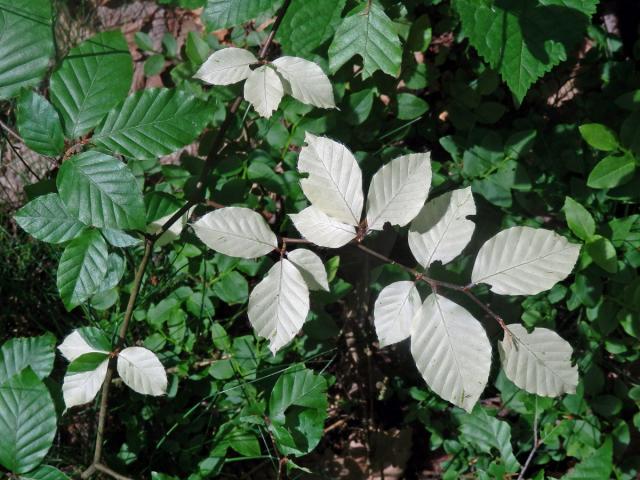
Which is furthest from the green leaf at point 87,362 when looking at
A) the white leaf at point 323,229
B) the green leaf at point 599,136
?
the green leaf at point 599,136

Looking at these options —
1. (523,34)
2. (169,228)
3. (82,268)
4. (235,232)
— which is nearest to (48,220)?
(82,268)

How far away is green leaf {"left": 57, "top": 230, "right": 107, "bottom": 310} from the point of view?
117 centimetres

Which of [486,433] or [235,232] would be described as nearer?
[235,232]

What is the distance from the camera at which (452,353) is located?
3.14ft

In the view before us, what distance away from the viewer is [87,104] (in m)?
1.11

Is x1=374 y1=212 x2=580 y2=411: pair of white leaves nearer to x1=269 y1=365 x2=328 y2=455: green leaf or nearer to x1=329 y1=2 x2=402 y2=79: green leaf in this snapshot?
x1=329 y1=2 x2=402 y2=79: green leaf

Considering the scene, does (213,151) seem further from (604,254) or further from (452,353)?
(604,254)

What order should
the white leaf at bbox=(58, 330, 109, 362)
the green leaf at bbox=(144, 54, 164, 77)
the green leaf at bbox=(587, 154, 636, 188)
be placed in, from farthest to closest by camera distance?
the green leaf at bbox=(144, 54, 164, 77) → the green leaf at bbox=(587, 154, 636, 188) → the white leaf at bbox=(58, 330, 109, 362)

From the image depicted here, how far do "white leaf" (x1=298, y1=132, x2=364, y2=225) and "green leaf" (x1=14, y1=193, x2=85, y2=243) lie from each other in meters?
0.46

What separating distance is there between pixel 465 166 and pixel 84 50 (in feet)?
2.87

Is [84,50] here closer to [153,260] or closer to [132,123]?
[132,123]

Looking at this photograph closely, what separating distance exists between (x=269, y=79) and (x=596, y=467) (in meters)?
1.10

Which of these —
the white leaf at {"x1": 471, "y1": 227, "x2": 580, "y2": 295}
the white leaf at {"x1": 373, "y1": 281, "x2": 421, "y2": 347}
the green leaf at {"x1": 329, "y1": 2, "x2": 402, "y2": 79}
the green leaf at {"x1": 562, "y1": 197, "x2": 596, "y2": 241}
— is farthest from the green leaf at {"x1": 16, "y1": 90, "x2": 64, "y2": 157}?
the green leaf at {"x1": 562, "y1": 197, "x2": 596, "y2": 241}

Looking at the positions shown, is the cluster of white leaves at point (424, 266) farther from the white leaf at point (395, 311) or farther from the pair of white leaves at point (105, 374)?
the pair of white leaves at point (105, 374)
